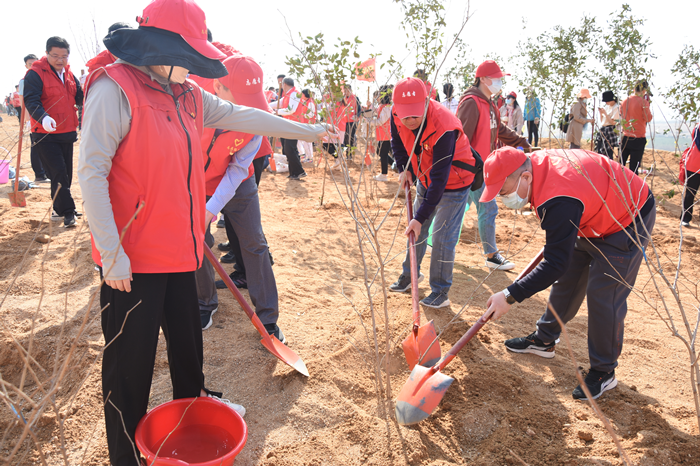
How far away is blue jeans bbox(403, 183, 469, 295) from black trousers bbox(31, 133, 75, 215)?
4.10m

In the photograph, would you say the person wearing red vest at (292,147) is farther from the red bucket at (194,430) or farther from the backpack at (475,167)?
the red bucket at (194,430)

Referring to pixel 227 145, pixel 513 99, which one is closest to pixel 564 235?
pixel 227 145

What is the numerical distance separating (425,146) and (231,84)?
1.46 m

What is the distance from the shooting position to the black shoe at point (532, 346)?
3.16m

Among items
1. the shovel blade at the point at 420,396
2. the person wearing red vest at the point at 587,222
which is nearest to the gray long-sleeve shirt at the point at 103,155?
the shovel blade at the point at 420,396

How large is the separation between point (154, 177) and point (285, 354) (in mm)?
1561

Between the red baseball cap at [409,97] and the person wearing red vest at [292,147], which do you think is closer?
the red baseball cap at [409,97]

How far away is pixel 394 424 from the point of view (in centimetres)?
244

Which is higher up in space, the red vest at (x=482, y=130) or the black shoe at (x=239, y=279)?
the red vest at (x=482, y=130)

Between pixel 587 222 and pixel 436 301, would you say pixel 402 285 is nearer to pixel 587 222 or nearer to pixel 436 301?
pixel 436 301

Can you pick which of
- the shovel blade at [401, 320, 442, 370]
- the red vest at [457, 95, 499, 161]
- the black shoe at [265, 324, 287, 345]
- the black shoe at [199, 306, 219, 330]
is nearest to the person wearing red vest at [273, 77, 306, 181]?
the red vest at [457, 95, 499, 161]

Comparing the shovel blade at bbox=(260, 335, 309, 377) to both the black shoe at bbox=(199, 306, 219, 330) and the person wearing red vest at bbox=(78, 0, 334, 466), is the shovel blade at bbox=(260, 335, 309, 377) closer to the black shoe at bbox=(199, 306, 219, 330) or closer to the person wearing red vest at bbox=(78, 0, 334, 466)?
the black shoe at bbox=(199, 306, 219, 330)

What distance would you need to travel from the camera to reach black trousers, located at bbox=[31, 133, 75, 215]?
495cm

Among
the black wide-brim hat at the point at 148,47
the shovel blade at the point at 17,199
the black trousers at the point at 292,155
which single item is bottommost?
the shovel blade at the point at 17,199
